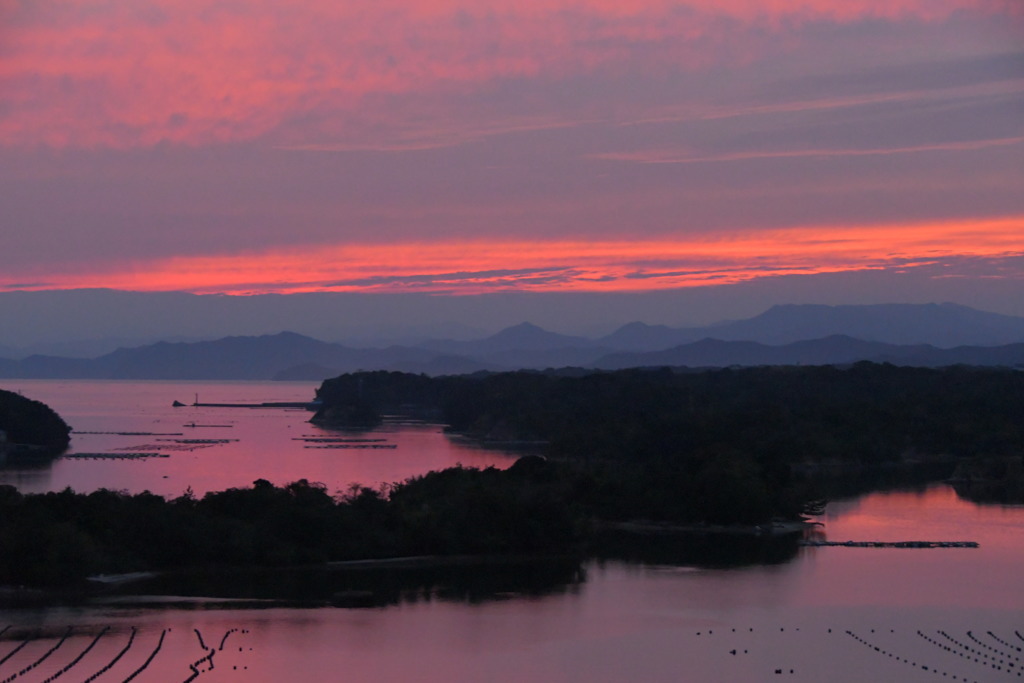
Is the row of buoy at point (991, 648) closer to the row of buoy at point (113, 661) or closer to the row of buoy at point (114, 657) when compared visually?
the row of buoy at point (114, 657)

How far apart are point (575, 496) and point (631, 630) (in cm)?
980

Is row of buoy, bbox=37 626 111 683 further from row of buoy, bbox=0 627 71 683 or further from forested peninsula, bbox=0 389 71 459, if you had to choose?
forested peninsula, bbox=0 389 71 459

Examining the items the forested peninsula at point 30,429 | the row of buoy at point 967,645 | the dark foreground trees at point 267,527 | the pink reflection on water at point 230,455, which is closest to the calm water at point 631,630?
the row of buoy at point 967,645

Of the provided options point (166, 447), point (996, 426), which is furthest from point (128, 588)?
point (996, 426)

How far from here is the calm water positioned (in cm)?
1480

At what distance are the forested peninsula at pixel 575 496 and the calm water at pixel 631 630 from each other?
6.72ft

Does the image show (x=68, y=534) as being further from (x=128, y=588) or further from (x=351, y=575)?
(x=351, y=575)

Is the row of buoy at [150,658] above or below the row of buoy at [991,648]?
above

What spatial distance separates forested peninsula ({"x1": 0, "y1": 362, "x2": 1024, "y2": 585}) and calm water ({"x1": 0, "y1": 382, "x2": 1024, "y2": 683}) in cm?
205

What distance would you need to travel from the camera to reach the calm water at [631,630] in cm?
1480

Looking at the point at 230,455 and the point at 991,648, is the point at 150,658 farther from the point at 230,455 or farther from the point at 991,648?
the point at 230,455

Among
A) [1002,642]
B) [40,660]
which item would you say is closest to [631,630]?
[1002,642]

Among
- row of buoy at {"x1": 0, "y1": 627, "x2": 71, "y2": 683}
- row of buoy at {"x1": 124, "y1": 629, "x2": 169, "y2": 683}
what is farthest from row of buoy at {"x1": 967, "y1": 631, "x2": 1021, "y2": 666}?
row of buoy at {"x1": 0, "y1": 627, "x2": 71, "y2": 683}

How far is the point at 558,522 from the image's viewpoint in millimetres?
23250
